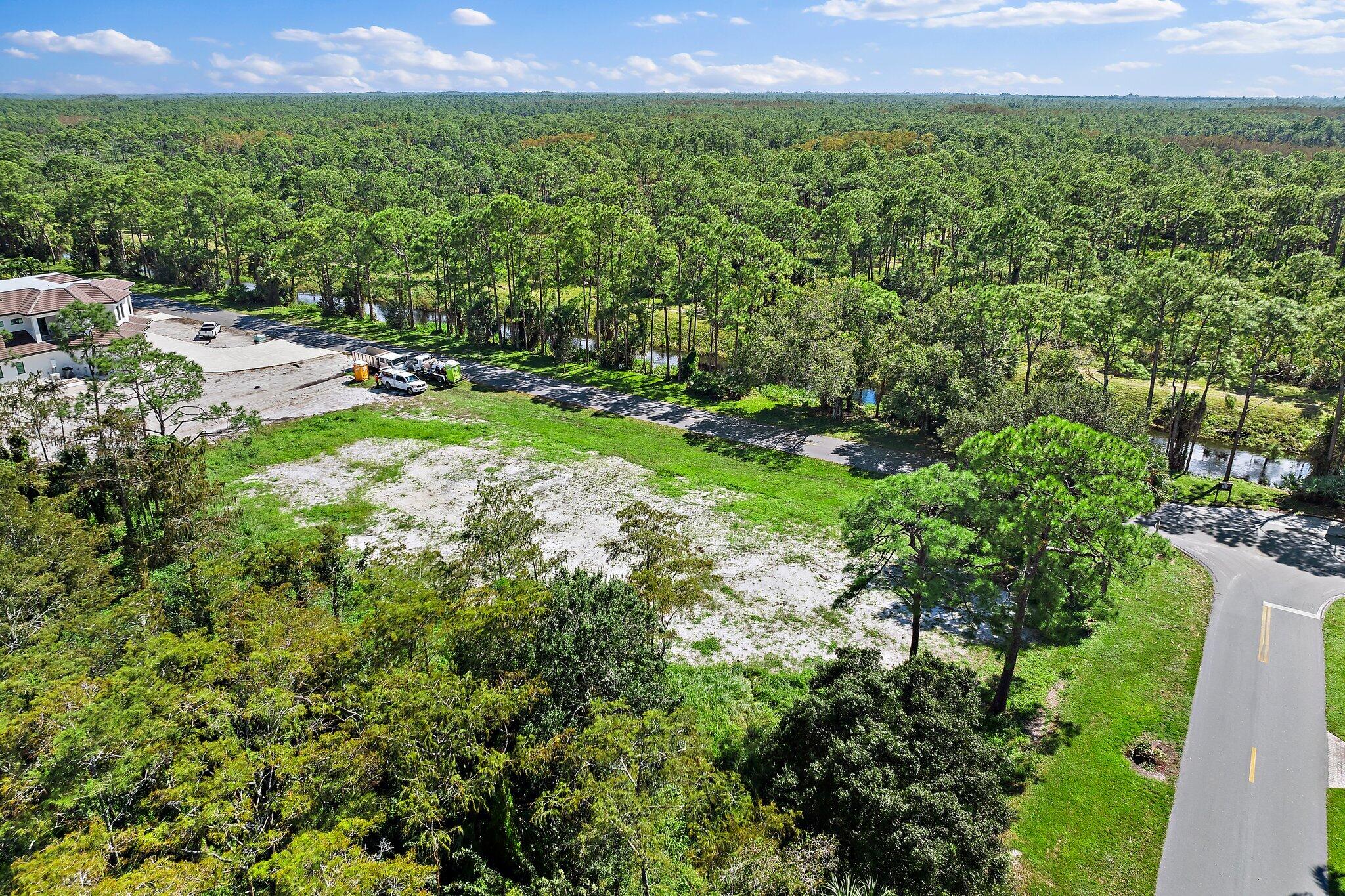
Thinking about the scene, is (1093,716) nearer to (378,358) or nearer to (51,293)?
(378,358)

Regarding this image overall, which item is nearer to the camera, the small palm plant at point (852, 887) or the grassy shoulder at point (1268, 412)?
the small palm plant at point (852, 887)

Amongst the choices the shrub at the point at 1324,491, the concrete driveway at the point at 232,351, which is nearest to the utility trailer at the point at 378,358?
the concrete driveway at the point at 232,351

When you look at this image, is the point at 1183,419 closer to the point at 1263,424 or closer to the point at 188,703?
the point at 1263,424

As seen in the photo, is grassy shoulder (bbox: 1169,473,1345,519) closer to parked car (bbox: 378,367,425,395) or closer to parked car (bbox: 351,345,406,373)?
parked car (bbox: 378,367,425,395)

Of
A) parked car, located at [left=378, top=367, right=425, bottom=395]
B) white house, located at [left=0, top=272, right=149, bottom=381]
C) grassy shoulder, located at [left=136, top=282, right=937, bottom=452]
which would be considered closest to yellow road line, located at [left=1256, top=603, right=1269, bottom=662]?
grassy shoulder, located at [left=136, top=282, right=937, bottom=452]

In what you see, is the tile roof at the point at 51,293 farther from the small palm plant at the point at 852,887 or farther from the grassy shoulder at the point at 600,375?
the small palm plant at the point at 852,887

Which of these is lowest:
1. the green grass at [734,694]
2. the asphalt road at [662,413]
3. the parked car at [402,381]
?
the green grass at [734,694]

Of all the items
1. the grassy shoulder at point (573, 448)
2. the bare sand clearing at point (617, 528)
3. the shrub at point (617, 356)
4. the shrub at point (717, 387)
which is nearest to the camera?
the bare sand clearing at point (617, 528)

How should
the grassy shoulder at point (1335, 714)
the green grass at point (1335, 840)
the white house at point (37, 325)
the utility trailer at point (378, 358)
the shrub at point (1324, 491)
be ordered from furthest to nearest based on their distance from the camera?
the utility trailer at point (378, 358), the white house at point (37, 325), the shrub at point (1324, 491), the grassy shoulder at point (1335, 714), the green grass at point (1335, 840)

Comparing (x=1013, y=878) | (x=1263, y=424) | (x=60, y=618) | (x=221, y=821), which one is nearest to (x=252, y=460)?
(x=60, y=618)
